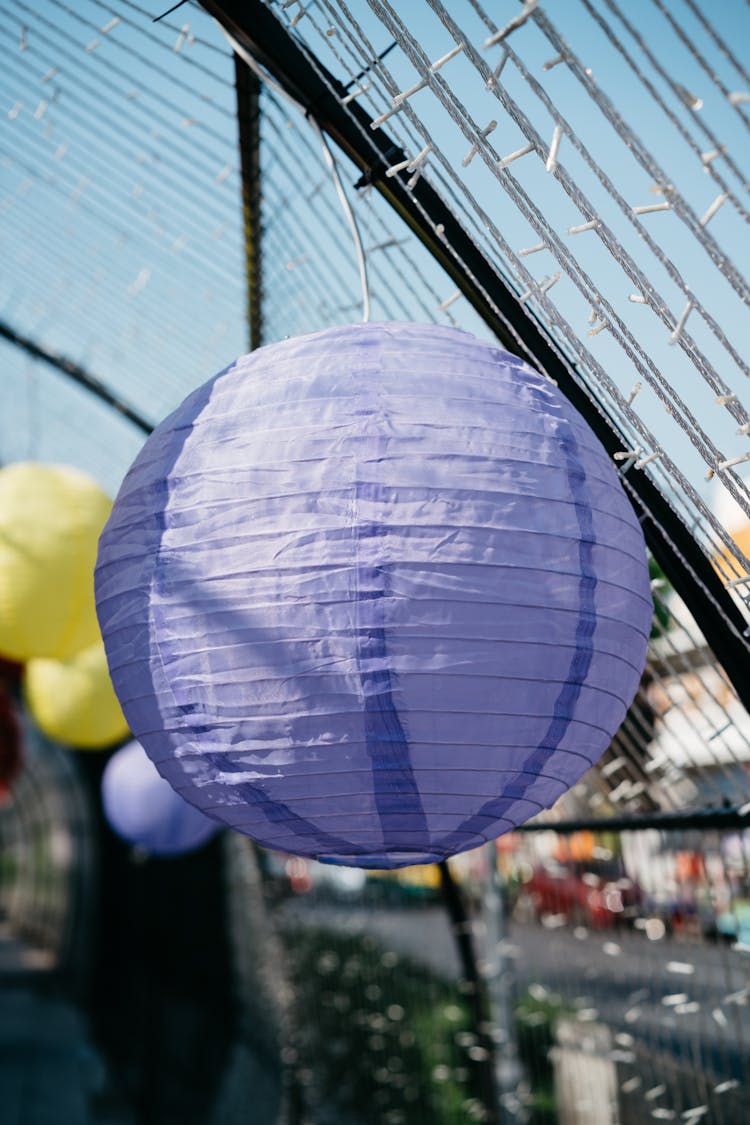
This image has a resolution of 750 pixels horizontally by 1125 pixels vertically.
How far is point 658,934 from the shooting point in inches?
125

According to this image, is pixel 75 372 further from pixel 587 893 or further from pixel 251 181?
pixel 587 893

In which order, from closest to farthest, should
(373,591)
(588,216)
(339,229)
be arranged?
(373,591), (588,216), (339,229)

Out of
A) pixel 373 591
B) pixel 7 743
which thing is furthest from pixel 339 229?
pixel 7 743

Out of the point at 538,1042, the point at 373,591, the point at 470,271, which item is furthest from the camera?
the point at 538,1042

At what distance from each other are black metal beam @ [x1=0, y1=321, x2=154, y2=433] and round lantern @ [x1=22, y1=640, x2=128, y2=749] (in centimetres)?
100

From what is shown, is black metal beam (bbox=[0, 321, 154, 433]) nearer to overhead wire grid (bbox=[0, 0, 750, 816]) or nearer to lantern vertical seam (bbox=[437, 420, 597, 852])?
overhead wire grid (bbox=[0, 0, 750, 816])

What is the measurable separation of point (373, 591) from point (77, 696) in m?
3.16

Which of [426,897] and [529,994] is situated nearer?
[529,994]

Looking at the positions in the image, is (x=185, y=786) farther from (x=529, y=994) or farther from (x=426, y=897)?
(x=426, y=897)

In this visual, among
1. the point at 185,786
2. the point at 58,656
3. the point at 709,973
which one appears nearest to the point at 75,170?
the point at 58,656

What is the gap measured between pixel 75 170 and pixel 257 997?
6.39 metres

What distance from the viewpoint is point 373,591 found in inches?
48.1

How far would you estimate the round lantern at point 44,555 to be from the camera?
3.11 metres

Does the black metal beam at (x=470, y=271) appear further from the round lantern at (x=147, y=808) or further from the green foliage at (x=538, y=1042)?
the round lantern at (x=147, y=808)
